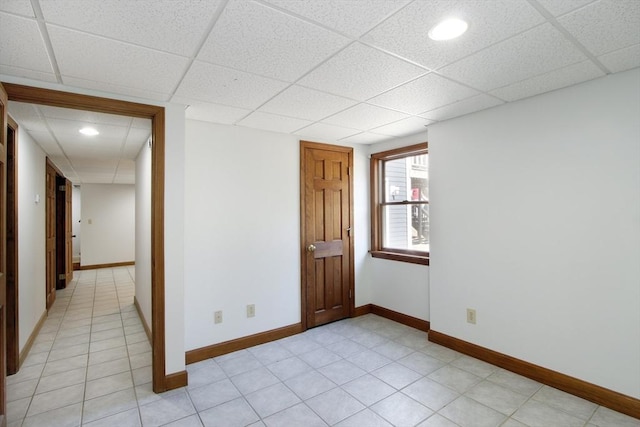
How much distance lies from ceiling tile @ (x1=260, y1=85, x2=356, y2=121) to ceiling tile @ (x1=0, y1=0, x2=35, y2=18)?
144cm

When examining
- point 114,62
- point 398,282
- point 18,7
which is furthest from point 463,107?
point 18,7

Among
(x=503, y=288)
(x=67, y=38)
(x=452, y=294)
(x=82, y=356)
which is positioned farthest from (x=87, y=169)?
(x=503, y=288)

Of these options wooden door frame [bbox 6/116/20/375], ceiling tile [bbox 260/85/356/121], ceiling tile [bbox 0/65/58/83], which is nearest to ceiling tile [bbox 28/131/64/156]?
wooden door frame [bbox 6/116/20/375]

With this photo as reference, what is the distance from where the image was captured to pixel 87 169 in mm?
6031

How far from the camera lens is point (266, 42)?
1.73 meters

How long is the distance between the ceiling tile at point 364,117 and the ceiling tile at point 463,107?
296mm

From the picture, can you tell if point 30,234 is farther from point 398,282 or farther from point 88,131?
point 398,282

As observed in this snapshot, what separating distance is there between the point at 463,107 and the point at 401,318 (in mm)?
2573

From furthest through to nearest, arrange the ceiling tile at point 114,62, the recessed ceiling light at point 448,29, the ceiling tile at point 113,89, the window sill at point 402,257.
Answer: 1. the window sill at point 402,257
2. the ceiling tile at point 113,89
3. the ceiling tile at point 114,62
4. the recessed ceiling light at point 448,29

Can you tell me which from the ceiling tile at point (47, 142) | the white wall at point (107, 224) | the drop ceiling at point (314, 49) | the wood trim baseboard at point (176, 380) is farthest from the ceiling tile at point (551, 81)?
the white wall at point (107, 224)

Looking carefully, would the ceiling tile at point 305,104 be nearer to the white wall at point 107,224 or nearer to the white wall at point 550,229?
the white wall at point 550,229

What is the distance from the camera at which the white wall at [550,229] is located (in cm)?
221

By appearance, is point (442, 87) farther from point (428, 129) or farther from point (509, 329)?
point (509, 329)

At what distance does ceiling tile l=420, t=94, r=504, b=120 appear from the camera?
2.70 m
